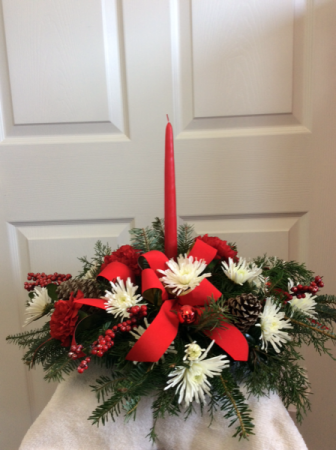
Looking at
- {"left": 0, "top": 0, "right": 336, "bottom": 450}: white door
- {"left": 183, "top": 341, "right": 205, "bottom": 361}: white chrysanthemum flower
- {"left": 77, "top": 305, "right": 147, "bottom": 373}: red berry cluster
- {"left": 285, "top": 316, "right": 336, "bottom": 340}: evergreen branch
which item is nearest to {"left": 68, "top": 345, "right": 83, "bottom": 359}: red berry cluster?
{"left": 77, "top": 305, "right": 147, "bottom": 373}: red berry cluster

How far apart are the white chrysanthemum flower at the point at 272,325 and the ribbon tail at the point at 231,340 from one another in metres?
0.02

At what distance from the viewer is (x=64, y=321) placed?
1.21 ft

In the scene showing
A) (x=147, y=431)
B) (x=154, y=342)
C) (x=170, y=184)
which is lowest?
(x=147, y=431)

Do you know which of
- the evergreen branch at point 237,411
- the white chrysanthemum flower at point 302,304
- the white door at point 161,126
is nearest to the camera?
the evergreen branch at point 237,411

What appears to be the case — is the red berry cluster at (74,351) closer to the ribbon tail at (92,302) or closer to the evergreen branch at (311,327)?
the ribbon tail at (92,302)

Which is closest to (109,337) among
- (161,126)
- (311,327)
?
(311,327)

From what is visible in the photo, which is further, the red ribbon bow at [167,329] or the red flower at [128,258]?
the red flower at [128,258]

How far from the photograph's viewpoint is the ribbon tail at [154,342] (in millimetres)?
326

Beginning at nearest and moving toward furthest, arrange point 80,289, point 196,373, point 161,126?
1. point 196,373
2. point 80,289
3. point 161,126

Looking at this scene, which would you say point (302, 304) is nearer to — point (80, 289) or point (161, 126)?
point (80, 289)

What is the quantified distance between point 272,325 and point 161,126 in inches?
19.8

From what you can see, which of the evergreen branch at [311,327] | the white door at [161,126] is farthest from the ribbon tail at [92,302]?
the white door at [161,126]

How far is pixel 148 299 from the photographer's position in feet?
1.28

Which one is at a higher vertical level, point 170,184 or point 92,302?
point 170,184
